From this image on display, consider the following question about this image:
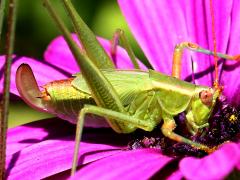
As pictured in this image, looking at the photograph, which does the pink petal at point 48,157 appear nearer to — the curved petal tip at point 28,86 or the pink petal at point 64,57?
the curved petal tip at point 28,86

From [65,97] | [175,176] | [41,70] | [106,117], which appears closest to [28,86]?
[65,97]

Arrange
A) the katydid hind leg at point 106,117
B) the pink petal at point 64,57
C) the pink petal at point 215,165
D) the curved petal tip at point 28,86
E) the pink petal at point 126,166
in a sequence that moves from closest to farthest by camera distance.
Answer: the pink petal at point 215,165 → the pink petal at point 126,166 → the katydid hind leg at point 106,117 → the curved petal tip at point 28,86 → the pink petal at point 64,57

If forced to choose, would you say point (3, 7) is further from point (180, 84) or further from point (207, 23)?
point (207, 23)

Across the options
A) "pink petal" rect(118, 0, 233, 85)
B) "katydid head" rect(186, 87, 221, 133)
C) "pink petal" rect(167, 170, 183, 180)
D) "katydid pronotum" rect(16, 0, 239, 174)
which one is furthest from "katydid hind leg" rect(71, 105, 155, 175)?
→ "pink petal" rect(118, 0, 233, 85)

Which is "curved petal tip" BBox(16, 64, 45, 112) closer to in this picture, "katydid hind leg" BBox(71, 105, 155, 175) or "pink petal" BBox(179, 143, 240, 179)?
"katydid hind leg" BBox(71, 105, 155, 175)

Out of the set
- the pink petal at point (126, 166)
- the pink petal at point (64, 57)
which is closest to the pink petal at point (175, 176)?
the pink petal at point (126, 166)

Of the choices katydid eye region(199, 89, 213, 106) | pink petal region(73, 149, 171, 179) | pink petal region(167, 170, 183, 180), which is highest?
katydid eye region(199, 89, 213, 106)
